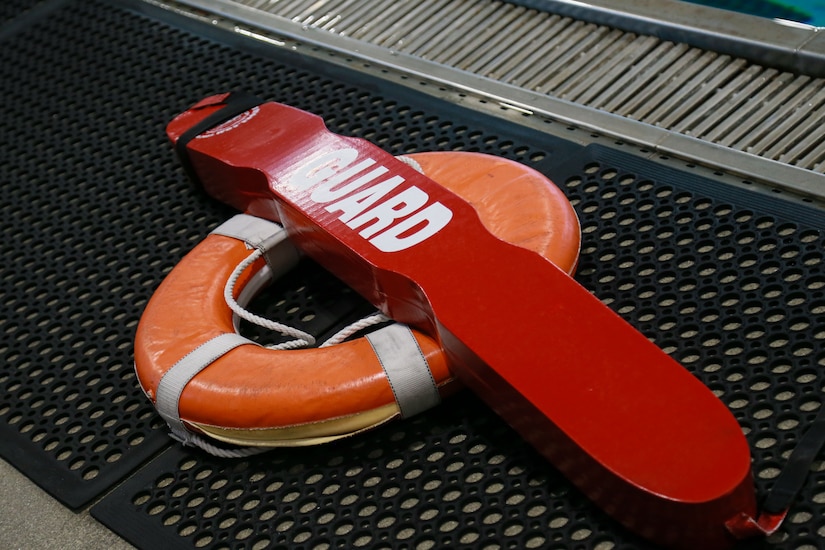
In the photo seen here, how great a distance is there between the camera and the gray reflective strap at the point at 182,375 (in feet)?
4.69

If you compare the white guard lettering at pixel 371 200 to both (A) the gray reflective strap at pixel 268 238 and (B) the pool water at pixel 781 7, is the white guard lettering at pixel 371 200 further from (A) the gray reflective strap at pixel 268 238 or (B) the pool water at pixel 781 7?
(B) the pool water at pixel 781 7

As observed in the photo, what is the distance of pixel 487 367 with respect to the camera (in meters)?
1.28

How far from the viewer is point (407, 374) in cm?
→ 138

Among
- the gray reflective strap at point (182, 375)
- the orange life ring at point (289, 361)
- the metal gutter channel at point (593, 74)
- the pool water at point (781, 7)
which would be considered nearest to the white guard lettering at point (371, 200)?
the orange life ring at point (289, 361)

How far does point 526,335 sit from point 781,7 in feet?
6.47

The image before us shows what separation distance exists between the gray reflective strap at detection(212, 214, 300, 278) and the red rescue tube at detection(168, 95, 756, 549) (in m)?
0.03

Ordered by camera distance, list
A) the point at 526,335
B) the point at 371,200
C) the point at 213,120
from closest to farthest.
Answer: the point at 526,335 < the point at 371,200 < the point at 213,120

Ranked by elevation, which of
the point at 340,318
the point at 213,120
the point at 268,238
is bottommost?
the point at 340,318

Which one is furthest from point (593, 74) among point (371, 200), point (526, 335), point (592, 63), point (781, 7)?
point (781, 7)

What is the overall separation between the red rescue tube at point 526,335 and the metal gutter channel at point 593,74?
50 centimetres

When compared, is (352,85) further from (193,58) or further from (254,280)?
(254,280)

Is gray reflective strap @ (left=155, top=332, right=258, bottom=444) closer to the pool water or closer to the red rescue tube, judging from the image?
the red rescue tube

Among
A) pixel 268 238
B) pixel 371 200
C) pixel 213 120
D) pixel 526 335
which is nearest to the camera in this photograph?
pixel 526 335

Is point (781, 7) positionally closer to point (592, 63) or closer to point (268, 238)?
point (592, 63)
